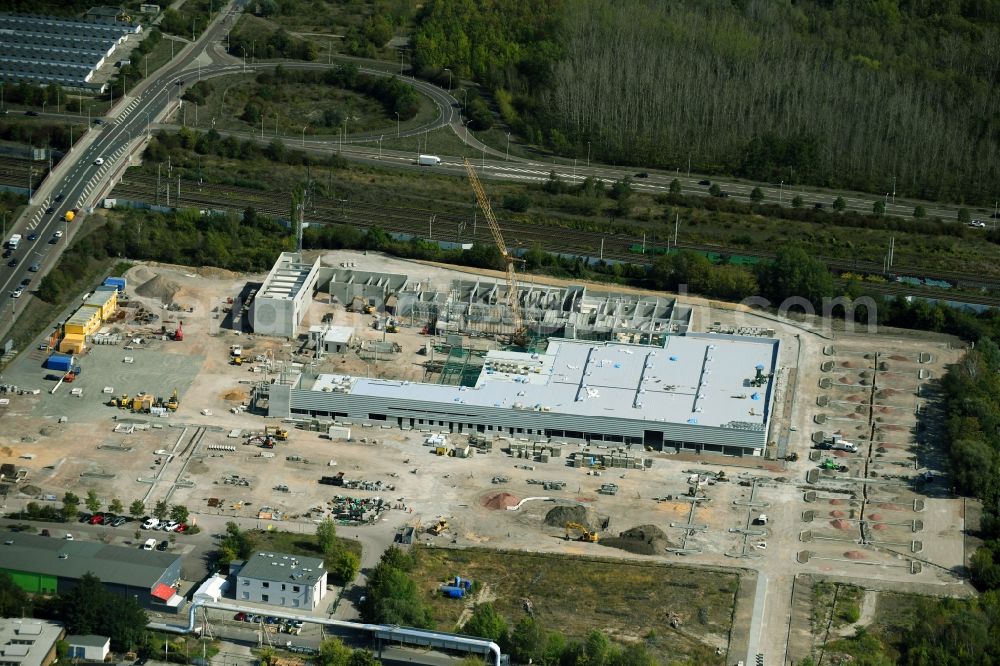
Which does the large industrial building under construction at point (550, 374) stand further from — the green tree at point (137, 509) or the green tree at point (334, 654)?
the green tree at point (334, 654)

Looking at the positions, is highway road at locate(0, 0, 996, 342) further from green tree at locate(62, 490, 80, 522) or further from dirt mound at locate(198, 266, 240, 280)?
green tree at locate(62, 490, 80, 522)

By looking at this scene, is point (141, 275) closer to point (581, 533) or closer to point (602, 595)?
point (581, 533)

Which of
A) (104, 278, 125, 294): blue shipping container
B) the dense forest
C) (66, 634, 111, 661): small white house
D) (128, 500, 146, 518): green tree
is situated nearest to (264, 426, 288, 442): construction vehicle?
(128, 500, 146, 518): green tree

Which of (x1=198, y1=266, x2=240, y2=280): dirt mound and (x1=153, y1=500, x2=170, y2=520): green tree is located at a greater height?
(x1=198, y1=266, x2=240, y2=280): dirt mound

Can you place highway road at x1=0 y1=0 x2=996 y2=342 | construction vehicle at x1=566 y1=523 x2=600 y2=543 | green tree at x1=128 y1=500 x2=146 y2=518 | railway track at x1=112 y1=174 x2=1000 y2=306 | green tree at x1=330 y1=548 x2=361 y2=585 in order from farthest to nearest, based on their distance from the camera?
highway road at x1=0 y1=0 x2=996 y2=342 → railway track at x1=112 y1=174 x2=1000 y2=306 → green tree at x1=128 y1=500 x2=146 y2=518 → construction vehicle at x1=566 y1=523 x2=600 y2=543 → green tree at x1=330 y1=548 x2=361 y2=585

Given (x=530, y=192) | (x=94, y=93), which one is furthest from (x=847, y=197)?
(x=94, y=93)

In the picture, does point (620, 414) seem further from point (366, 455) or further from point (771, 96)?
point (771, 96)

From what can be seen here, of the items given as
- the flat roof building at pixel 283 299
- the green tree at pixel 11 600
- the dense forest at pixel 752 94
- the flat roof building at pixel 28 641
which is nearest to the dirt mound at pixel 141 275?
the flat roof building at pixel 283 299
